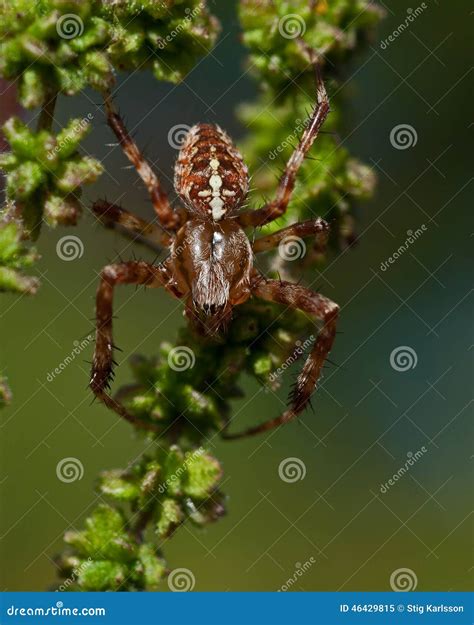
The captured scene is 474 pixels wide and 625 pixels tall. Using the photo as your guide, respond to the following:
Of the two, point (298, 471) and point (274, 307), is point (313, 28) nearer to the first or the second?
point (274, 307)

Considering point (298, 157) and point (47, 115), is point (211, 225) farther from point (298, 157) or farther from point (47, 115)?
point (47, 115)

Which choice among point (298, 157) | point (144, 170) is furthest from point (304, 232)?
point (144, 170)

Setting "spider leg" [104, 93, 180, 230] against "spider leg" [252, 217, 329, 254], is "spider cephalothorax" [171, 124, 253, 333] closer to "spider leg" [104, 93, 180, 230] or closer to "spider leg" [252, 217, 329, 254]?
"spider leg" [104, 93, 180, 230]

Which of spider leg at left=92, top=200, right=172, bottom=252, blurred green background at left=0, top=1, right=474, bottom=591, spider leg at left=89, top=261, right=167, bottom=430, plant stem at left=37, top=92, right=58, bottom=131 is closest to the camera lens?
plant stem at left=37, top=92, right=58, bottom=131

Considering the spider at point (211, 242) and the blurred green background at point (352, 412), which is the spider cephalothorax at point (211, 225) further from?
the blurred green background at point (352, 412)

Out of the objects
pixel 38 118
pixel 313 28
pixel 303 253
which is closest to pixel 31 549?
pixel 303 253

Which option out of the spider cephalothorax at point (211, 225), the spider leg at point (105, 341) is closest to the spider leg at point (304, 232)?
the spider cephalothorax at point (211, 225)

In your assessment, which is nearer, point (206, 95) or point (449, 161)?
point (206, 95)

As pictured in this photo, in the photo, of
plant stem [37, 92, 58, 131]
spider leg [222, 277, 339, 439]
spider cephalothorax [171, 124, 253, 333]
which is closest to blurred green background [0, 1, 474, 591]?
spider cephalothorax [171, 124, 253, 333]
